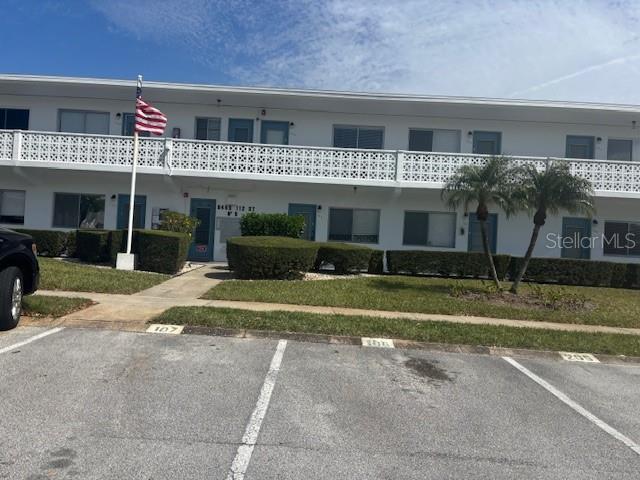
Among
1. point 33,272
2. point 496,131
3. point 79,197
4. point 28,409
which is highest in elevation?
point 496,131

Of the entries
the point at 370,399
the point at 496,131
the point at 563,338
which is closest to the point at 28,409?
the point at 370,399

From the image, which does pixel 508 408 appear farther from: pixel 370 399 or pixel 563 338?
pixel 563 338

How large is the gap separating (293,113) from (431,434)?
17.5 meters

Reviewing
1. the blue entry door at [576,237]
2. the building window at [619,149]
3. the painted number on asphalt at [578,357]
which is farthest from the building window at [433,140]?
the painted number on asphalt at [578,357]

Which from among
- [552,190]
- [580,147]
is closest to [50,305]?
[552,190]

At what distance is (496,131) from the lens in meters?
20.8

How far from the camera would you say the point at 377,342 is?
8312 mm

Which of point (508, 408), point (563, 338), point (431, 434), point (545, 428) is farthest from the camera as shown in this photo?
point (563, 338)

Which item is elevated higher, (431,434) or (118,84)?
(118,84)

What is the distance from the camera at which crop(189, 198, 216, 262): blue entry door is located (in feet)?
66.3

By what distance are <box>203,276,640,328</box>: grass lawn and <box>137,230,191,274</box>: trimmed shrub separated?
8.20ft

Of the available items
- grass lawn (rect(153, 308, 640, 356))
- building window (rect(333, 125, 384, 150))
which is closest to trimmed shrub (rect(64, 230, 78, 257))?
building window (rect(333, 125, 384, 150))

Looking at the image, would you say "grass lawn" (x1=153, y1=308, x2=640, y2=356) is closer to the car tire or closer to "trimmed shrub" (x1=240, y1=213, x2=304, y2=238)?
the car tire

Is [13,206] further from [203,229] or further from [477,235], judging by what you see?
[477,235]
